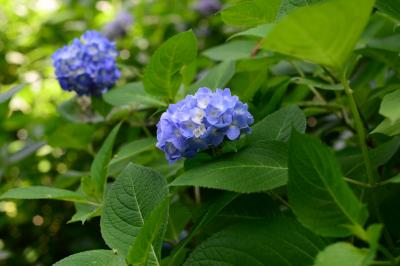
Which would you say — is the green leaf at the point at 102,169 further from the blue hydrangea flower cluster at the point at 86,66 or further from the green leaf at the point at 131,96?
the blue hydrangea flower cluster at the point at 86,66

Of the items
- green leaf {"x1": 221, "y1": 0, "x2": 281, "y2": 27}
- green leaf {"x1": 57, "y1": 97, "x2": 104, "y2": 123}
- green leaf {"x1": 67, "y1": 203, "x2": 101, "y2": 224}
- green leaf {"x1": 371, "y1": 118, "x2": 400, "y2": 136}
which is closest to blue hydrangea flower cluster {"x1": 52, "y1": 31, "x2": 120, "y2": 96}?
green leaf {"x1": 57, "y1": 97, "x2": 104, "y2": 123}

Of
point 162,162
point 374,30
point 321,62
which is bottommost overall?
point 162,162

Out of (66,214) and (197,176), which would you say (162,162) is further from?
(66,214)

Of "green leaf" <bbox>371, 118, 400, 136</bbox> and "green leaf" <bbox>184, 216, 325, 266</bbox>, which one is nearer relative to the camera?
"green leaf" <bbox>184, 216, 325, 266</bbox>

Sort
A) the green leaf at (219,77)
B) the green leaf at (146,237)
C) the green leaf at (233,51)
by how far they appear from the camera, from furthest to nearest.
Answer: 1. the green leaf at (233,51)
2. the green leaf at (219,77)
3. the green leaf at (146,237)

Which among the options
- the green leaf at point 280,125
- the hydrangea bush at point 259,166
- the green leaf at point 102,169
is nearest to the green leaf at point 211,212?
the hydrangea bush at point 259,166

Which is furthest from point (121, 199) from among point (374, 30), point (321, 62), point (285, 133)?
point (374, 30)

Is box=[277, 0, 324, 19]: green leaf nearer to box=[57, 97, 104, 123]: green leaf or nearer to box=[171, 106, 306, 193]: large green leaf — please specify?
box=[171, 106, 306, 193]: large green leaf
